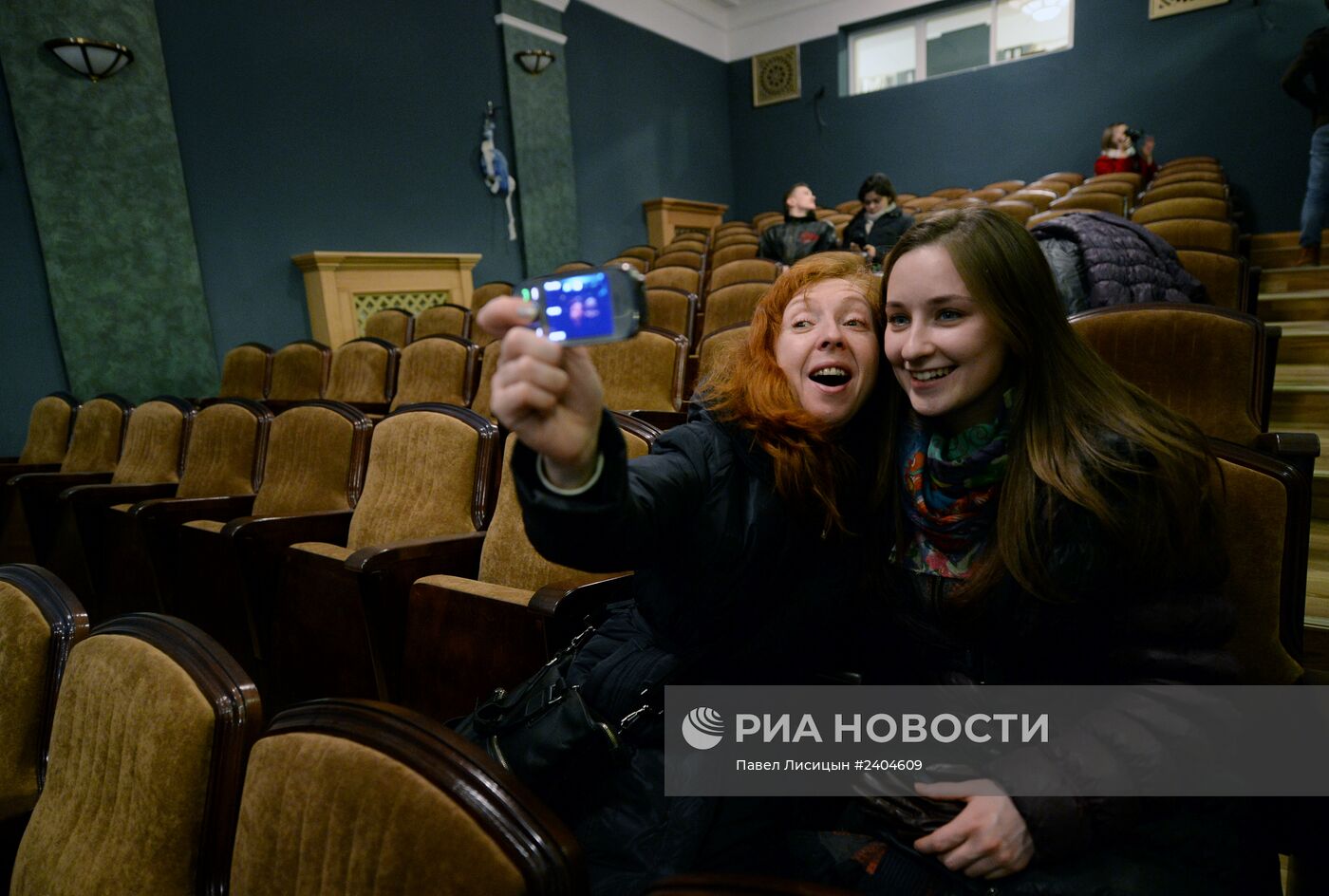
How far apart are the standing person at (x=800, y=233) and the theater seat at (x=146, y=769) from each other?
2574 millimetres

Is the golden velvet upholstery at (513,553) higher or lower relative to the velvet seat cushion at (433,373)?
lower

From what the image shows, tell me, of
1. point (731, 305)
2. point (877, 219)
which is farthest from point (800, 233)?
point (731, 305)

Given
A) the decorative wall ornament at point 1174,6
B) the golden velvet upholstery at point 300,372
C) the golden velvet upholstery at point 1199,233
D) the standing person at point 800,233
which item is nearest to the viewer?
the golden velvet upholstery at point 1199,233

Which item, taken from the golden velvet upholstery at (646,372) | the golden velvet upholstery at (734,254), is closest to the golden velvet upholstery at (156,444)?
the golden velvet upholstery at (646,372)

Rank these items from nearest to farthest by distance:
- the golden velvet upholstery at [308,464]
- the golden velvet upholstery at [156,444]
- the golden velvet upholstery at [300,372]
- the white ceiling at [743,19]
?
the golden velvet upholstery at [308,464] → the golden velvet upholstery at [156,444] → the golden velvet upholstery at [300,372] → the white ceiling at [743,19]

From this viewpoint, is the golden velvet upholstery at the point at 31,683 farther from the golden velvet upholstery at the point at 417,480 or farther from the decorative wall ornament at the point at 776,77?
the decorative wall ornament at the point at 776,77

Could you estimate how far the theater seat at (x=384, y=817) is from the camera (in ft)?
1.20

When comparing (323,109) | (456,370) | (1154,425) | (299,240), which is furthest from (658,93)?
(1154,425)

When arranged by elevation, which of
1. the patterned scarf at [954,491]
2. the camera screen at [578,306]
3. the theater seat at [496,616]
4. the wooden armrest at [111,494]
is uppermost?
the camera screen at [578,306]

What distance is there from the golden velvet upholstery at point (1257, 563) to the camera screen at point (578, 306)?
0.59m

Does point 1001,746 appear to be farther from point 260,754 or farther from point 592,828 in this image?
point 260,754

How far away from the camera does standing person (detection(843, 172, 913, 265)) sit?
7.53 feet

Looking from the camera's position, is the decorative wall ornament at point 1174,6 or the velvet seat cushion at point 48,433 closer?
the velvet seat cushion at point 48,433

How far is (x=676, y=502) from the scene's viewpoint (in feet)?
1.91
